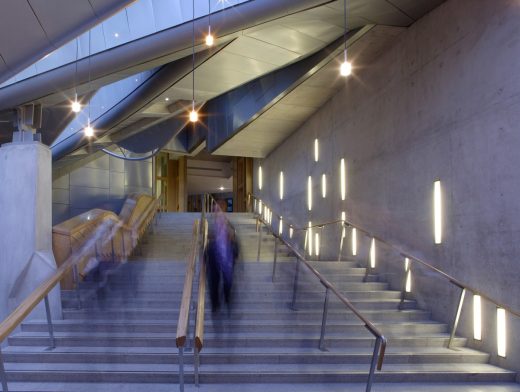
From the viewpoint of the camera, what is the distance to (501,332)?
5594 millimetres

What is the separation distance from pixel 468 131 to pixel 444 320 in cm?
248

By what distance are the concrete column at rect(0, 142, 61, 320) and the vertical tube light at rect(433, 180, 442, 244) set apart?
223 inches

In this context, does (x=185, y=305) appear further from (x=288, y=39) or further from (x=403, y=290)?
(x=288, y=39)

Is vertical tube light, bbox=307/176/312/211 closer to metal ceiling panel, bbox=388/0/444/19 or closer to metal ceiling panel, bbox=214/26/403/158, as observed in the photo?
metal ceiling panel, bbox=214/26/403/158

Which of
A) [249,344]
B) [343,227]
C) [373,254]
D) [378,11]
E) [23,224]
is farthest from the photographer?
[343,227]

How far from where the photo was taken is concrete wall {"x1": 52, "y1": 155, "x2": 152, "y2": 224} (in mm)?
16266

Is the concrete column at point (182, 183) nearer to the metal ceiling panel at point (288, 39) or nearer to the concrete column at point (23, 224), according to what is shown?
the concrete column at point (23, 224)

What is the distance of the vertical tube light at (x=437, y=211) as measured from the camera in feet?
23.1

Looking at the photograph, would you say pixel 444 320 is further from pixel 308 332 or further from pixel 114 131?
pixel 114 131

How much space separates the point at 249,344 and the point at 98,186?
43.2 feet

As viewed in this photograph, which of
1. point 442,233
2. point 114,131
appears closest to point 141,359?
point 442,233

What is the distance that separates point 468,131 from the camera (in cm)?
648

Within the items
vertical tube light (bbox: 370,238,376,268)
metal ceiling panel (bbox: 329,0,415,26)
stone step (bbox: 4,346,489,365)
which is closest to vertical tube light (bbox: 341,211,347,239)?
vertical tube light (bbox: 370,238,376,268)

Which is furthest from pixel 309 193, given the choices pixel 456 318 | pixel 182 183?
pixel 182 183
